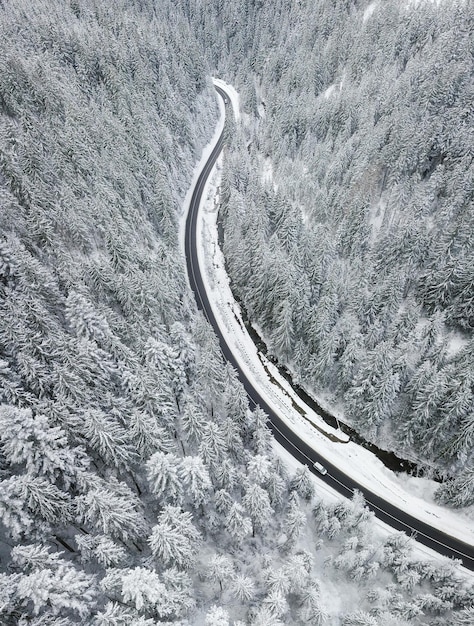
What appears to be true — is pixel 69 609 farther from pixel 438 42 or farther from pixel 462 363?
pixel 438 42

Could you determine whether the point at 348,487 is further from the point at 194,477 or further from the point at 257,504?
the point at 194,477

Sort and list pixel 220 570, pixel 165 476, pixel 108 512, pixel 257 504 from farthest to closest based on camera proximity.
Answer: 1. pixel 257 504
2. pixel 165 476
3. pixel 220 570
4. pixel 108 512

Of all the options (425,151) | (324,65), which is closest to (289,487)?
(425,151)

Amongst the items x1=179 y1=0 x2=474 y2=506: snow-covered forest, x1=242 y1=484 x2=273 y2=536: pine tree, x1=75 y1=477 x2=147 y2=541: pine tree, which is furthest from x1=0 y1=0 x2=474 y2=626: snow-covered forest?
x1=179 y1=0 x2=474 y2=506: snow-covered forest

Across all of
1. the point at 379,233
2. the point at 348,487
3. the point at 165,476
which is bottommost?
the point at 348,487

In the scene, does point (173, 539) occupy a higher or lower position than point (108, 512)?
lower

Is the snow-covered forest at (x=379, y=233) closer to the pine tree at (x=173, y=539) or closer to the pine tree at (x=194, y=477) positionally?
the pine tree at (x=194, y=477)

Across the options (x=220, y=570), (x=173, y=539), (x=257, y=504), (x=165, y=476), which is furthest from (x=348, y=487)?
(x=173, y=539)

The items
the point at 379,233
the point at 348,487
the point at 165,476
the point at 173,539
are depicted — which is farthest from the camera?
the point at 379,233
